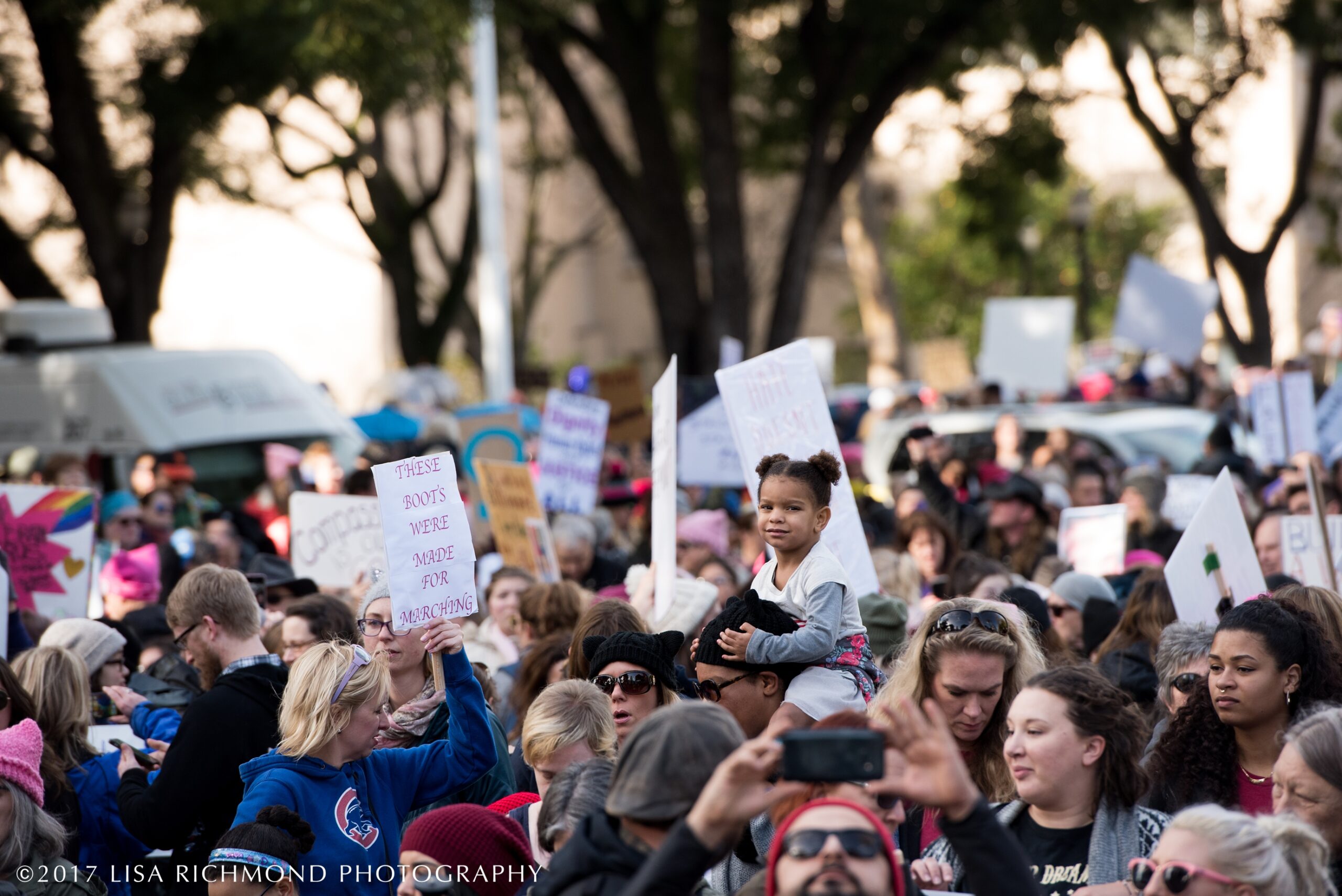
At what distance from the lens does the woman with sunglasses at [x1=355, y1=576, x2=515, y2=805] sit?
5.01 metres

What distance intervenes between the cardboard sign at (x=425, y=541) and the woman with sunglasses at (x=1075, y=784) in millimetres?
1594

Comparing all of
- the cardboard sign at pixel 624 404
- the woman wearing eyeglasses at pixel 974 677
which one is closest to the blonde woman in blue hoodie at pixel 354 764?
the woman wearing eyeglasses at pixel 974 677

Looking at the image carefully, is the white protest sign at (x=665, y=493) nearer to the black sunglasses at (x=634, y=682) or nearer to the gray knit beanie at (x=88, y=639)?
the black sunglasses at (x=634, y=682)

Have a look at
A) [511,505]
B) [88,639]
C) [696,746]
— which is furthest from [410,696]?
[511,505]

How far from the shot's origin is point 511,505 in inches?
349

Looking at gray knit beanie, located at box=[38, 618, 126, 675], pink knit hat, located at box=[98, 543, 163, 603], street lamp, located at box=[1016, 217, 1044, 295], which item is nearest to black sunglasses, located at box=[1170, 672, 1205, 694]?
gray knit beanie, located at box=[38, 618, 126, 675]

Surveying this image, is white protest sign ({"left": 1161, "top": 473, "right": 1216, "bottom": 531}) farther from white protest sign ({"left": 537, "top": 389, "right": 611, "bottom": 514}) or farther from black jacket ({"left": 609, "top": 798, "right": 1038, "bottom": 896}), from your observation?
black jacket ({"left": 609, "top": 798, "right": 1038, "bottom": 896})

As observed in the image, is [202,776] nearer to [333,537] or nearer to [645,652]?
[645,652]

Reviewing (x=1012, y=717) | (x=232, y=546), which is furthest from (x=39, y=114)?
(x=1012, y=717)

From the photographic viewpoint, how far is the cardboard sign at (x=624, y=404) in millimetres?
13820

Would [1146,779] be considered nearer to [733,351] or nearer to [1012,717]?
[1012,717]

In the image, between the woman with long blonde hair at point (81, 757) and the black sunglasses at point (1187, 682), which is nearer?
the black sunglasses at point (1187, 682)

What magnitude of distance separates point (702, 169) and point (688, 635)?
35.9 ft

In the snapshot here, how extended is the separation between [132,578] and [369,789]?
3.55 m
